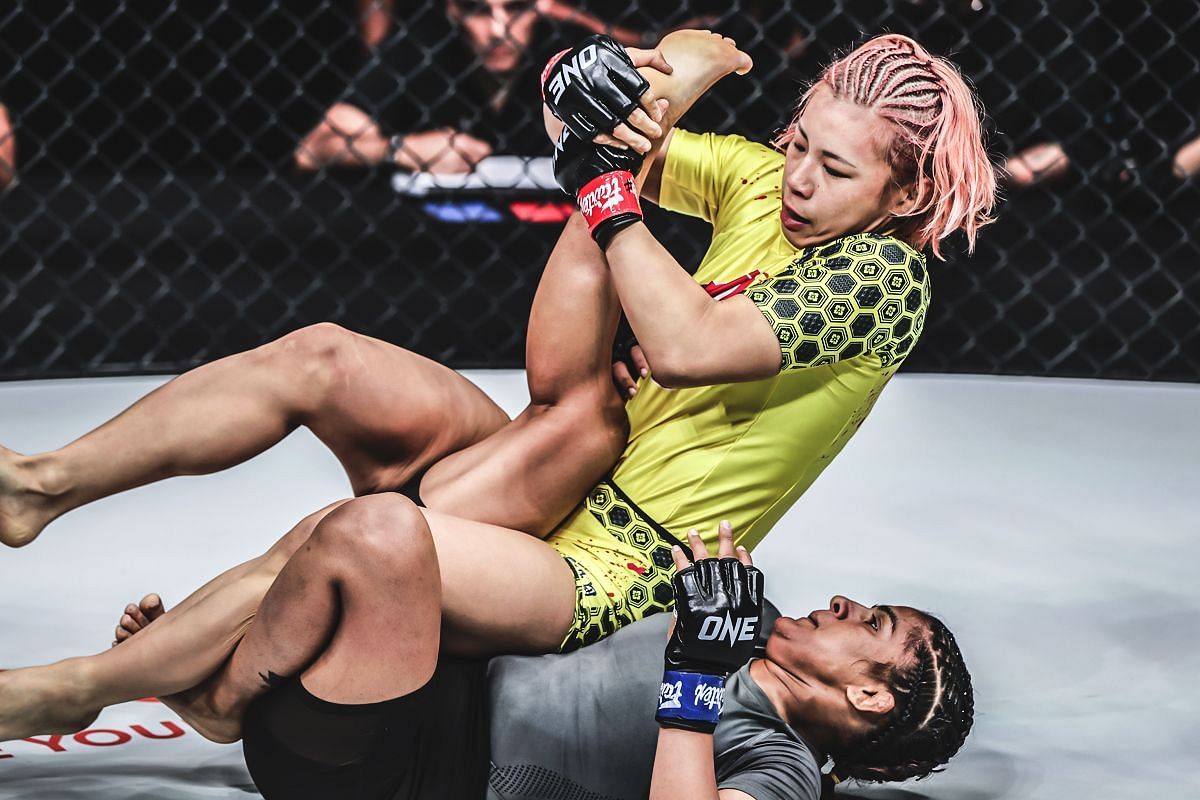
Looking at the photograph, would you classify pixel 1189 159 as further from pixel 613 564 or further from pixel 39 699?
pixel 39 699

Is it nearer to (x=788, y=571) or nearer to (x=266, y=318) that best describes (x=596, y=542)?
(x=788, y=571)

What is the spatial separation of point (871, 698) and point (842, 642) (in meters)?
0.06

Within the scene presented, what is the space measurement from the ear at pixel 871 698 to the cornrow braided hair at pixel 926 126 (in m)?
0.45

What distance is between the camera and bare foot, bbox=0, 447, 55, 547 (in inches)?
55.1

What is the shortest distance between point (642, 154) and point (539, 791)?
24.2 inches

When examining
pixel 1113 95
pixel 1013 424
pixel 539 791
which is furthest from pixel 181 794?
pixel 1113 95

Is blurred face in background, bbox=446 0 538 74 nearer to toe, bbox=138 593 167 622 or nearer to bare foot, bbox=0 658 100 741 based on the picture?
toe, bbox=138 593 167 622

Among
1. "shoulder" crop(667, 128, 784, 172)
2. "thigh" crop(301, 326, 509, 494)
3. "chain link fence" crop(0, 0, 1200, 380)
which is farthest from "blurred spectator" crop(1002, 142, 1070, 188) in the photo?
"thigh" crop(301, 326, 509, 494)

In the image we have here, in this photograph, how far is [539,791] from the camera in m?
1.36

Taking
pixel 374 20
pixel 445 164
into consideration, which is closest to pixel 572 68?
pixel 445 164

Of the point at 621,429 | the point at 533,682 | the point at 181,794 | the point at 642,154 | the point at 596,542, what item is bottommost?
the point at 181,794

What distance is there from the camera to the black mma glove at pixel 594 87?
138 cm

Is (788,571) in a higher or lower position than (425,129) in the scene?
lower

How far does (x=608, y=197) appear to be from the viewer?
4.58ft
